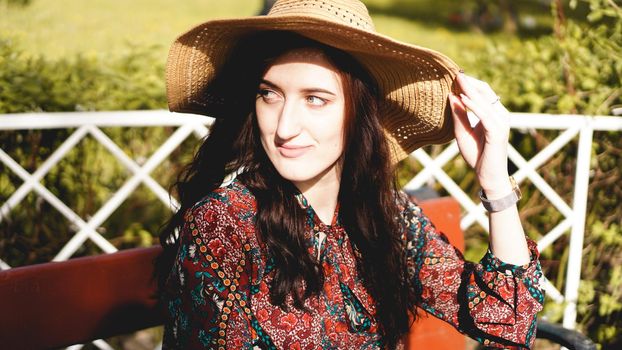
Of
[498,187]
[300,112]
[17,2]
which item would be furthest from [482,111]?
[17,2]

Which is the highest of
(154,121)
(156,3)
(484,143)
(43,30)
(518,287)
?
(156,3)

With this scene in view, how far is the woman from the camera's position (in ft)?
5.63

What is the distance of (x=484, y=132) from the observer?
6.01 feet

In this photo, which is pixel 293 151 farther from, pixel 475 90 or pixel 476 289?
pixel 476 289

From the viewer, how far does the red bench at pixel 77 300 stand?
180 centimetres

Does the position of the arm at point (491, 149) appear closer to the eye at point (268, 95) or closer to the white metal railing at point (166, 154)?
the eye at point (268, 95)

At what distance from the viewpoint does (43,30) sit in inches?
402

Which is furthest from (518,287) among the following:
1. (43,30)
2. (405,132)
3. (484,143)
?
(43,30)

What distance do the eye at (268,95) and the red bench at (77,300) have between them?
597 millimetres

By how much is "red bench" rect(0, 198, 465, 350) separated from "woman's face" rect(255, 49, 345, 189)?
1.86ft

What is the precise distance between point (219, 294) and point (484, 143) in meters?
0.76

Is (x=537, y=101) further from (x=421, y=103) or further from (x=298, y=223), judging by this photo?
(x=298, y=223)

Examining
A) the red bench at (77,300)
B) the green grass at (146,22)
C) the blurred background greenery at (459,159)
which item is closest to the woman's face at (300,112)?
the red bench at (77,300)

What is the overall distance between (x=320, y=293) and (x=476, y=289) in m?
0.42
